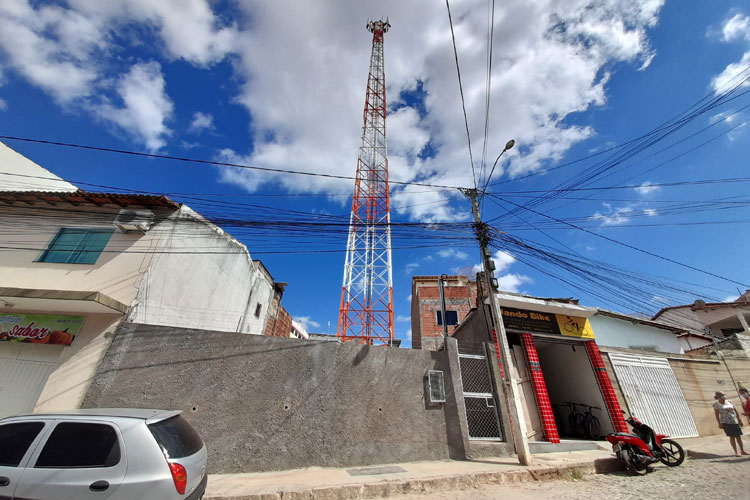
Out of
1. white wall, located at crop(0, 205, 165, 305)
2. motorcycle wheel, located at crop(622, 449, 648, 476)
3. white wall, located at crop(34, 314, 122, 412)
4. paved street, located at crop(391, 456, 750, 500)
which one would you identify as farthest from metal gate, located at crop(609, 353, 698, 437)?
white wall, located at crop(0, 205, 165, 305)

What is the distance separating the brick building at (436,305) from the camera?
2005 centimetres

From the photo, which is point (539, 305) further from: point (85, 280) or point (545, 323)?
point (85, 280)

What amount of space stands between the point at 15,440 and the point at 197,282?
6.70 meters

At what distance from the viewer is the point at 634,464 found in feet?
18.2

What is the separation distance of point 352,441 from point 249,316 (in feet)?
27.1

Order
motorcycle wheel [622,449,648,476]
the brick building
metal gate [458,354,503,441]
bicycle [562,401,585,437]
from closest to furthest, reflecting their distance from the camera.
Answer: motorcycle wheel [622,449,648,476] < metal gate [458,354,503,441] < bicycle [562,401,585,437] < the brick building

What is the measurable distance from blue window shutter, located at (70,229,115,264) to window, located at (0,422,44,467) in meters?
6.02

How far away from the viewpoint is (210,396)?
19.7 feet

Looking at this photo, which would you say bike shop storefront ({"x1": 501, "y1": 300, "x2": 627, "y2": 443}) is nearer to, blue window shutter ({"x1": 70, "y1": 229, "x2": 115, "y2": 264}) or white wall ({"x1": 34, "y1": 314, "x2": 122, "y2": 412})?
white wall ({"x1": 34, "y1": 314, "x2": 122, "y2": 412})

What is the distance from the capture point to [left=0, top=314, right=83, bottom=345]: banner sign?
6.69m

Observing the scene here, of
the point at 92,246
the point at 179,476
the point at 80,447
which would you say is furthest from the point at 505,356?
the point at 92,246

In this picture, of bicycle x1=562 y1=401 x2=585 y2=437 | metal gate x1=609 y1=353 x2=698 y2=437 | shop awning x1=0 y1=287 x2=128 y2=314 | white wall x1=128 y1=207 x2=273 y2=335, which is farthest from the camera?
bicycle x1=562 y1=401 x2=585 y2=437

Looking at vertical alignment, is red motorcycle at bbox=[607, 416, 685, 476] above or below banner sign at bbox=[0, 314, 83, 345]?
below

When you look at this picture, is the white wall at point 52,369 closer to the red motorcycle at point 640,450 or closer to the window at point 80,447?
the window at point 80,447
